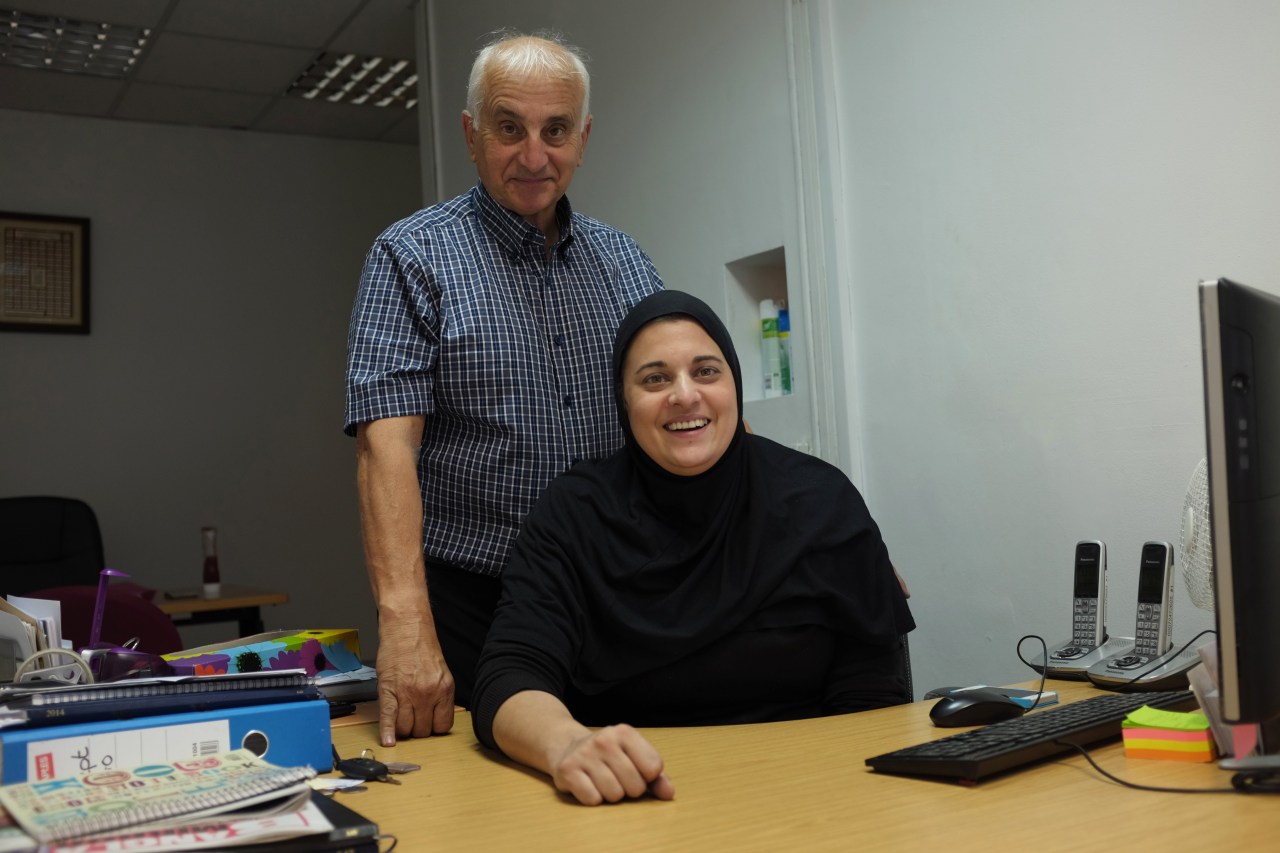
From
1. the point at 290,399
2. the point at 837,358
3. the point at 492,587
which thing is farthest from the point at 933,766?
the point at 290,399

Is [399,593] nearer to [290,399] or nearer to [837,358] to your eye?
[837,358]

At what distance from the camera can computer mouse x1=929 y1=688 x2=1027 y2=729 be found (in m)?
1.39

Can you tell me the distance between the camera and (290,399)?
19.7 feet

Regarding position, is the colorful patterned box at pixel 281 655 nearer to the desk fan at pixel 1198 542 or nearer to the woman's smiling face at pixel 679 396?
the woman's smiling face at pixel 679 396

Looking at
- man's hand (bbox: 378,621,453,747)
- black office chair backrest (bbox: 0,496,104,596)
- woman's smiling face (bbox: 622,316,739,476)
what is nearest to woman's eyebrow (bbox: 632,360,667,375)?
woman's smiling face (bbox: 622,316,739,476)

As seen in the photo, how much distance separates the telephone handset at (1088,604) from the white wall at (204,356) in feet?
15.8

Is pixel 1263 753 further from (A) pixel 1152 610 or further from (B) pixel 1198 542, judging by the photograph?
(A) pixel 1152 610

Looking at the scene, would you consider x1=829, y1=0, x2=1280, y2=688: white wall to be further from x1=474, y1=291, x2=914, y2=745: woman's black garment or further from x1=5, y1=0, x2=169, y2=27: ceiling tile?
x1=5, y1=0, x2=169, y2=27: ceiling tile

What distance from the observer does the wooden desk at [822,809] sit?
929 mm

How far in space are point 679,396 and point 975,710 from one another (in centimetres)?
59

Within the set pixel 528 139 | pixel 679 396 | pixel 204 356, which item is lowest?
pixel 679 396

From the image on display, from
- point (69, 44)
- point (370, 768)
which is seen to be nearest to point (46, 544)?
point (69, 44)

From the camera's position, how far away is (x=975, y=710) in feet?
4.56

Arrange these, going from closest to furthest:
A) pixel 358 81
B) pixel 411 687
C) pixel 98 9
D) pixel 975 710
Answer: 1. pixel 975 710
2. pixel 411 687
3. pixel 98 9
4. pixel 358 81
